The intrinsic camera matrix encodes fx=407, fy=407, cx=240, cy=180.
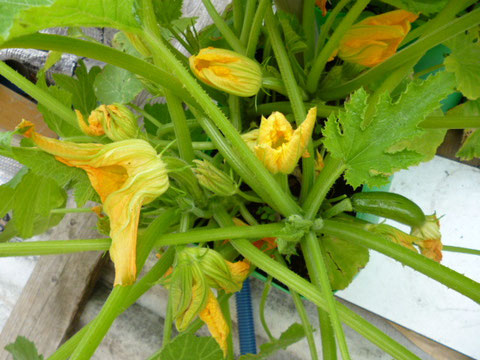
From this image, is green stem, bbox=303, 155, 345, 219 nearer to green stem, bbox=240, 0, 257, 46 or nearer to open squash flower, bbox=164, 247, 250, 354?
open squash flower, bbox=164, 247, 250, 354

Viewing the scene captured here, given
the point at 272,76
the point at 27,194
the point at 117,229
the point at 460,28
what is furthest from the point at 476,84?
the point at 27,194

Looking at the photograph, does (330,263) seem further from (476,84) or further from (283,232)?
(476,84)

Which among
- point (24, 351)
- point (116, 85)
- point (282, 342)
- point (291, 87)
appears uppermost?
point (291, 87)

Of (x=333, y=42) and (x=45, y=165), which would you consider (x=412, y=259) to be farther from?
(x=45, y=165)

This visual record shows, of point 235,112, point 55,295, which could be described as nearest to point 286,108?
point 235,112

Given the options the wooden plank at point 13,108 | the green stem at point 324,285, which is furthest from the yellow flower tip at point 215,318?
the wooden plank at point 13,108

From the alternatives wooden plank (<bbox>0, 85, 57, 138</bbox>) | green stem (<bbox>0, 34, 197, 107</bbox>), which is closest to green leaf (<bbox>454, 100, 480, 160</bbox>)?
green stem (<bbox>0, 34, 197, 107</bbox>)
